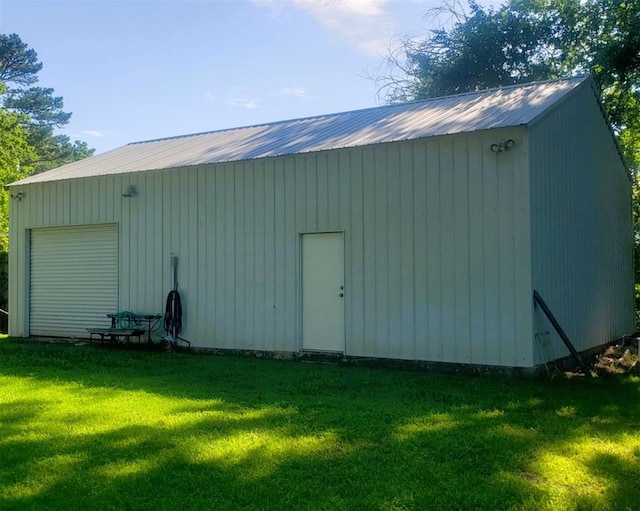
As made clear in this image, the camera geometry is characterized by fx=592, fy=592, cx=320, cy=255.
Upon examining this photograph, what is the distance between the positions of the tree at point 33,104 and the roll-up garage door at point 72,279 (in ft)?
67.2

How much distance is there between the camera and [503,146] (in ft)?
24.1

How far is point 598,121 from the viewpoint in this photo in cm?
1020

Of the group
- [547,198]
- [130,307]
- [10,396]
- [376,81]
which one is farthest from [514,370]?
[376,81]

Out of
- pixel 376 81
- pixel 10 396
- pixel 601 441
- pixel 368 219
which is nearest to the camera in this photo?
pixel 601 441

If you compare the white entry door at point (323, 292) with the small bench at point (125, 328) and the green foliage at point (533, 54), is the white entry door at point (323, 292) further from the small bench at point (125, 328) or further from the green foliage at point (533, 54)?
the green foliage at point (533, 54)

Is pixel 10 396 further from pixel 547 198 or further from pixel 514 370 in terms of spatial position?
pixel 547 198

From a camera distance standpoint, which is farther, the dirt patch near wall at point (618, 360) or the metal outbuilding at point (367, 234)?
the dirt patch near wall at point (618, 360)

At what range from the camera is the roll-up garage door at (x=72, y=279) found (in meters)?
11.1

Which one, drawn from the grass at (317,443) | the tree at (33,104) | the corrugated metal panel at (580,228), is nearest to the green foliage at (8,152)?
the tree at (33,104)

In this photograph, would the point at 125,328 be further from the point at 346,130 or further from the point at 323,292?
the point at 346,130

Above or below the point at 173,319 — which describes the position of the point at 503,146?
above

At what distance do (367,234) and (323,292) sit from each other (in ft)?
3.70

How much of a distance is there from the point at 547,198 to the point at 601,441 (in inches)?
160

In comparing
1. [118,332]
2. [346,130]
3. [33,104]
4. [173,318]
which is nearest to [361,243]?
[346,130]
